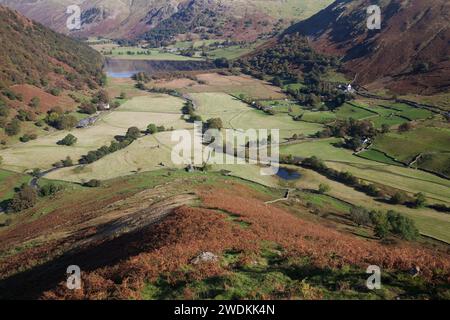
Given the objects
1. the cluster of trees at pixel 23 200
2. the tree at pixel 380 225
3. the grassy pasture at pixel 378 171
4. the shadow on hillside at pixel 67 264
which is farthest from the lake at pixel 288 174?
the shadow on hillside at pixel 67 264

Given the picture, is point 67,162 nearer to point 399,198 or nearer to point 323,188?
point 323,188

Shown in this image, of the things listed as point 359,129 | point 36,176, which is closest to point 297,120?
point 359,129

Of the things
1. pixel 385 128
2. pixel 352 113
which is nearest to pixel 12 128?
pixel 385 128

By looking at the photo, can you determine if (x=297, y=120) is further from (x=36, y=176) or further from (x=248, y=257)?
(x=248, y=257)

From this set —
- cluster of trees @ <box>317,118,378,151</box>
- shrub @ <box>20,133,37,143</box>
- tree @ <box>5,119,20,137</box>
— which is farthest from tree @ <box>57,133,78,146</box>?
cluster of trees @ <box>317,118,378,151</box>

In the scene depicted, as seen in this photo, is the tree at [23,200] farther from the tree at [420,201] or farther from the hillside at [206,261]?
the tree at [420,201]

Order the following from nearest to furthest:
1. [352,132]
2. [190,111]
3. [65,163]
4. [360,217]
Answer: [360,217] → [65,163] → [352,132] → [190,111]
